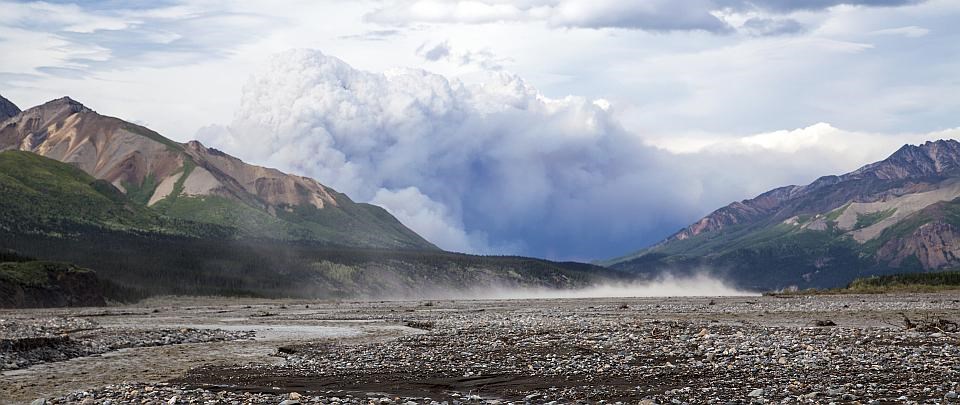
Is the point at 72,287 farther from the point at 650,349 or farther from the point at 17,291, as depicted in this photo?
the point at 650,349

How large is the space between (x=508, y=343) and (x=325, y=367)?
10108 mm

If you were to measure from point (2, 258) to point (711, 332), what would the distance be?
142 meters

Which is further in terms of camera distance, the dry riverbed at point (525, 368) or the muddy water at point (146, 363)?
the muddy water at point (146, 363)

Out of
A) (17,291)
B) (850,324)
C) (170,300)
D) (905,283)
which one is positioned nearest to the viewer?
(850,324)

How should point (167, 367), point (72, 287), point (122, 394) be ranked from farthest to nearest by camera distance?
point (72, 287) → point (167, 367) → point (122, 394)

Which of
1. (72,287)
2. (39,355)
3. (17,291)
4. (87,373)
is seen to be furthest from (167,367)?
(72,287)

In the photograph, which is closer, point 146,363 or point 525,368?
point 525,368

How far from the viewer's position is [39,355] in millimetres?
44375

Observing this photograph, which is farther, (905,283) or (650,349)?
(905,283)

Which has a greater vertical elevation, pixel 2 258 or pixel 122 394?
pixel 2 258

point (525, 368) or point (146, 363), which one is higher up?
point (525, 368)

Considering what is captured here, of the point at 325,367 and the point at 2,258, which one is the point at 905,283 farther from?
the point at 2,258

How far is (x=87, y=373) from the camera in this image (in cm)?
3909

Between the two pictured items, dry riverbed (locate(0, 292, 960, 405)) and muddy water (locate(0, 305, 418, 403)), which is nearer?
dry riverbed (locate(0, 292, 960, 405))
